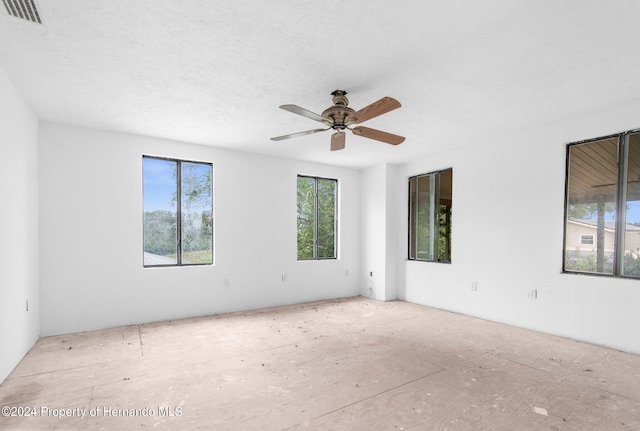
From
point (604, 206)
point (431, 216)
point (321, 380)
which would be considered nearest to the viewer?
point (321, 380)

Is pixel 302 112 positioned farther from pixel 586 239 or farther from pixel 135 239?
pixel 586 239

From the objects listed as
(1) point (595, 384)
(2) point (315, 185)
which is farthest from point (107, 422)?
(2) point (315, 185)

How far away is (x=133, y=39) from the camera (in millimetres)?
2330

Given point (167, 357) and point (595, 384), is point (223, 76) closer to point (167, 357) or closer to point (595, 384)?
point (167, 357)

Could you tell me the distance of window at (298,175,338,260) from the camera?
21.0 feet

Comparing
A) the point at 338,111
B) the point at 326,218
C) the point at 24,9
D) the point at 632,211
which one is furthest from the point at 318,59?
the point at 326,218

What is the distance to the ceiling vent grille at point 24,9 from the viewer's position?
193cm

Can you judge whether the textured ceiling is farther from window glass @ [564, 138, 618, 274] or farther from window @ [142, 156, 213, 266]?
window @ [142, 156, 213, 266]

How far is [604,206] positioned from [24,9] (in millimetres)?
5610

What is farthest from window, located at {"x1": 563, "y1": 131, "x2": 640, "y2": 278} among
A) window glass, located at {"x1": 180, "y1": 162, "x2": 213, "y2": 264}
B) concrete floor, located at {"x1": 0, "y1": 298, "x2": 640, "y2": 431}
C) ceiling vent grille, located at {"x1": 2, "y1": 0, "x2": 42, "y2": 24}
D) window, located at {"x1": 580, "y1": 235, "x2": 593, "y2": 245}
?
ceiling vent grille, located at {"x1": 2, "y1": 0, "x2": 42, "y2": 24}

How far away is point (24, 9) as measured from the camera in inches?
A: 78.7

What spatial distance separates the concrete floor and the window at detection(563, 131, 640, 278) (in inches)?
39.5

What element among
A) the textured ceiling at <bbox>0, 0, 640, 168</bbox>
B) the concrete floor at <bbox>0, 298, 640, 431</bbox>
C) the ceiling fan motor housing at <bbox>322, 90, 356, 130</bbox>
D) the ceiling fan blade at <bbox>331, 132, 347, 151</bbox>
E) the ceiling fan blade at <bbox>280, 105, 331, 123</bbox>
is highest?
the textured ceiling at <bbox>0, 0, 640, 168</bbox>

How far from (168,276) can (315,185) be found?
3144mm
